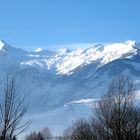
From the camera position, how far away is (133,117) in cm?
3897

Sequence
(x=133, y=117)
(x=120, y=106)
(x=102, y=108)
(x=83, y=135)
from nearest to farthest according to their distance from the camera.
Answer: (x=120, y=106), (x=102, y=108), (x=133, y=117), (x=83, y=135)

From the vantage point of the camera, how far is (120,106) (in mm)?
31703

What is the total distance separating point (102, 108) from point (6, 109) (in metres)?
9.10

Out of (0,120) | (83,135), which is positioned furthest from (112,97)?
(83,135)

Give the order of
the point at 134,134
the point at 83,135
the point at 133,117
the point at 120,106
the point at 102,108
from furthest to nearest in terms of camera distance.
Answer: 1. the point at 83,135
2. the point at 134,134
3. the point at 133,117
4. the point at 102,108
5. the point at 120,106

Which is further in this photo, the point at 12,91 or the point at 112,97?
the point at 112,97

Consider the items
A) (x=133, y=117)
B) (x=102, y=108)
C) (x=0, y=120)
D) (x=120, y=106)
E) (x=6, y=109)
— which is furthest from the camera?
(x=133, y=117)

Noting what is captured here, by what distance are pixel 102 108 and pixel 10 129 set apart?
27.6ft

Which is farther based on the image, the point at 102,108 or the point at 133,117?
the point at 133,117

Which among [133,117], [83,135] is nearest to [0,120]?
[133,117]

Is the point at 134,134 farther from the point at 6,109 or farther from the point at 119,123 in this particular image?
the point at 6,109

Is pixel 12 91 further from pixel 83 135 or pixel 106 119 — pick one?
pixel 83 135

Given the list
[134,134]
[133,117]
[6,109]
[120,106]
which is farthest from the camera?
[134,134]

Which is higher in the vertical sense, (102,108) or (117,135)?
(102,108)
